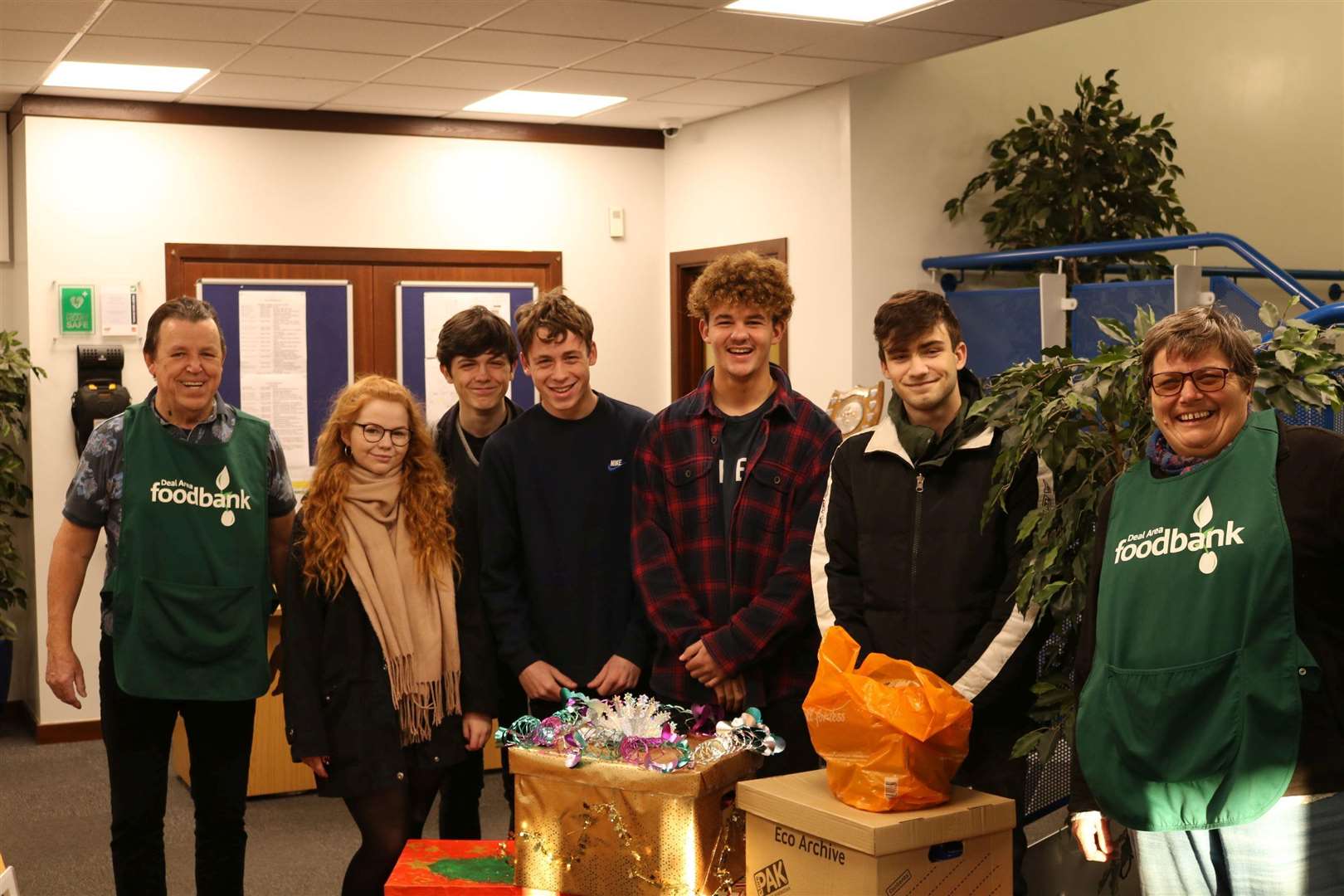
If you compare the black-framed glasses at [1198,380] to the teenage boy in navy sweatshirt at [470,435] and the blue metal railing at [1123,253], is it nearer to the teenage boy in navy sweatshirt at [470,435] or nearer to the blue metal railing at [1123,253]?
the teenage boy in navy sweatshirt at [470,435]

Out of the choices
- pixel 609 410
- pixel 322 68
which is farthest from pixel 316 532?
pixel 322 68

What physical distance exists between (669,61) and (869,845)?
11.6 feet

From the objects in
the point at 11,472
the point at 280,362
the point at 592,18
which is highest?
the point at 592,18

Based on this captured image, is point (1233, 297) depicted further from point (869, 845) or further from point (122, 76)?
point (122, 76)

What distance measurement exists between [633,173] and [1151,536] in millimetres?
4857

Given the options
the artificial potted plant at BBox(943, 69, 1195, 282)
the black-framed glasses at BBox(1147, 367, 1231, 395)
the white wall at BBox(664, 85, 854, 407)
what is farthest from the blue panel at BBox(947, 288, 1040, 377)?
the black-framed glasses at BBox(1147, 367, 1231, 395)

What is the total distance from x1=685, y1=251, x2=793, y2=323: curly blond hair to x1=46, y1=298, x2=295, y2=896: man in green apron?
1.02 m

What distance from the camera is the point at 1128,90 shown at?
6.29 m

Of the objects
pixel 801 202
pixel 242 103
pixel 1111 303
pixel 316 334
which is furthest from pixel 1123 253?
pixel 242 103

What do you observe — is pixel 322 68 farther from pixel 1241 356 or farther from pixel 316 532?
pixel 1241 356

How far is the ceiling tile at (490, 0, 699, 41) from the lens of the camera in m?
4.31

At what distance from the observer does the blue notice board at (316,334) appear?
599 centimetres

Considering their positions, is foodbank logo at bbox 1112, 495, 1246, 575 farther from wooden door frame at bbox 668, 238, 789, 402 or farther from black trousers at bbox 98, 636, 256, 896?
wooden door frame at bbox 668, 238, 789, 402

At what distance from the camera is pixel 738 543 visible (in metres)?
2.86
